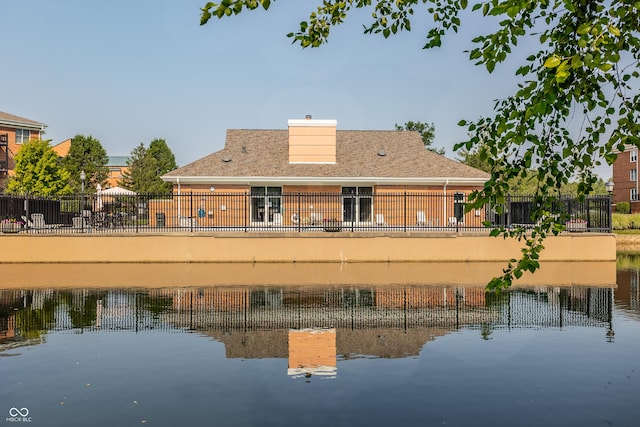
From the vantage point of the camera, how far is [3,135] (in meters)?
46.0

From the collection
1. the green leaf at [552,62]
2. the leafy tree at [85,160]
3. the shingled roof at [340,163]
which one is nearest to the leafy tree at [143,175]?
the leafy tree at [85,160]

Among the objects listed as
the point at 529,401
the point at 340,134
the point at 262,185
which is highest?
the point at 340,134

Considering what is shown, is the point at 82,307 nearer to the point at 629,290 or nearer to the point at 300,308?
the point at 300,308

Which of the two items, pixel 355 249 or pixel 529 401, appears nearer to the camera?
pixel 529 401

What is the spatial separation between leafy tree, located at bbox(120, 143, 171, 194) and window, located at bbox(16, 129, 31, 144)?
20330 millimetres

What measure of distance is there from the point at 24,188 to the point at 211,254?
3370 centimetres

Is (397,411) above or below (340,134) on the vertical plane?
below

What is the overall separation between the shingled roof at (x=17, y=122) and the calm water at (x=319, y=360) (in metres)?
43.7

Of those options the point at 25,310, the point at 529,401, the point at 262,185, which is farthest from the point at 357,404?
the point at 262,185

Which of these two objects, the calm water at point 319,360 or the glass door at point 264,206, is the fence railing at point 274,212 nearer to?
the glass door at point 264,206

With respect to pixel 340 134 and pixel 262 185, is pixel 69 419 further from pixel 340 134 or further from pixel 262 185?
pixel 340 134

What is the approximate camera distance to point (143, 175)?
74.9 metres

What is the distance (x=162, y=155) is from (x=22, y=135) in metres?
28.1

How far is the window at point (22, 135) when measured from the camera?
52253 millimetres
